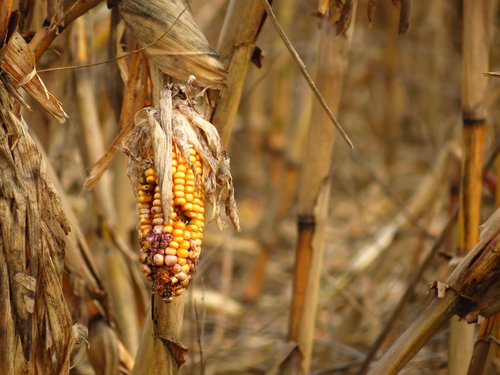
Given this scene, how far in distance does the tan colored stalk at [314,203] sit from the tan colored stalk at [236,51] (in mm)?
251

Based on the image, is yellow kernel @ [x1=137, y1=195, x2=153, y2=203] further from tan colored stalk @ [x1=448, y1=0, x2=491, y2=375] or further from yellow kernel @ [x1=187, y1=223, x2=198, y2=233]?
tan colored stalk @ [x1=448, y1=0, x2=491, y2=375]

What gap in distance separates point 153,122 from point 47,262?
28cm

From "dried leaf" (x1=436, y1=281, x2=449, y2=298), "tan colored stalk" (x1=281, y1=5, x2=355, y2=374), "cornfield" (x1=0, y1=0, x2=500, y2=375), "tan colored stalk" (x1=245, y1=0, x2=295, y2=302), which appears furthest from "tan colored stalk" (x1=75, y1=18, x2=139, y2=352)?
"tan colored stalk" (x1=245, y1=0, x2=295, y2=302)

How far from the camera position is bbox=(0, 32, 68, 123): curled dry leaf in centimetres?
96

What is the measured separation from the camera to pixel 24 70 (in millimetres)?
967

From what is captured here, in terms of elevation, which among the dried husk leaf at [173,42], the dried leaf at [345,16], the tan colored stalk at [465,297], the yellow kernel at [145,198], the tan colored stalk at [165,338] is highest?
the dried leaf at [345,16]

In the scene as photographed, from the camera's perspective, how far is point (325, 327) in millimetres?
2584

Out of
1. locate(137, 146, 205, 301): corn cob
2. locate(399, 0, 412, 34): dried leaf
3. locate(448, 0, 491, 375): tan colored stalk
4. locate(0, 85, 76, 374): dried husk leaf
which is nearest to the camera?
locate(137, 146, 205, 301): corn cob

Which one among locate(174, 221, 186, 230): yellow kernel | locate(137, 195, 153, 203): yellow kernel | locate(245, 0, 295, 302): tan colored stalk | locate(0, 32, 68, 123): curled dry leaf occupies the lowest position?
locate(174, 221, 186, 230): yellow kernel

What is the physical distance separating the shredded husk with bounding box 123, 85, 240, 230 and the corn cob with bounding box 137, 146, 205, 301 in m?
0.01

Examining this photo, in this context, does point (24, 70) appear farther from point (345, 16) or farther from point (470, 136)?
point (470, 136)

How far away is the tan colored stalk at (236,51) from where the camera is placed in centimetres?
106

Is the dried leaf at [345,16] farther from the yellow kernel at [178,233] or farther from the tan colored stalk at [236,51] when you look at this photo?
the yellow kernel at [178,233]

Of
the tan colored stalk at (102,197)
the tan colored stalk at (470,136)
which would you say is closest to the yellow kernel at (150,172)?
the tan colored stalk at (470,136)
